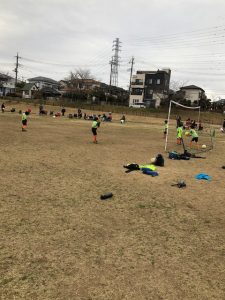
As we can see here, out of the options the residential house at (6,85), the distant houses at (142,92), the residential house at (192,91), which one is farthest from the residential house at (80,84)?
the residential house at (192,91)

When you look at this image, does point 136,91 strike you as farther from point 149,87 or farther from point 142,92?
point 149,87

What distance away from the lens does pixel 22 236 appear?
20.3ft

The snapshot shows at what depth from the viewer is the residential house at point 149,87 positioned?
76.3 m

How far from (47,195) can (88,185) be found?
1.65m

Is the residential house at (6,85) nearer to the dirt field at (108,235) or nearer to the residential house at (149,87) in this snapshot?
the residential house at (149,87)

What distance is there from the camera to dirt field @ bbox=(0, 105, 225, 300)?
4.81m

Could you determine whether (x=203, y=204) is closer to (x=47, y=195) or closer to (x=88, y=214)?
(x=88, y=214)

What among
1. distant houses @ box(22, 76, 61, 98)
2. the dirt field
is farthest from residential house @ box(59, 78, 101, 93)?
the dirt field

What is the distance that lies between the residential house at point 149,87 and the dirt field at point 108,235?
6628 cm

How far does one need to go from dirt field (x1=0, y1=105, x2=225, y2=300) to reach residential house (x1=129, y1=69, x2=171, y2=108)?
217 ft

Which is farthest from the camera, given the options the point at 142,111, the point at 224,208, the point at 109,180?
the point at 142,111

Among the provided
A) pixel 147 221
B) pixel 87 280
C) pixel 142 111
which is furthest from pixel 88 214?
pixel 142 111

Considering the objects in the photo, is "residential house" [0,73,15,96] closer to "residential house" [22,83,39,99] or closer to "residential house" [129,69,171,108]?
"residential house" [22,83,39,99]

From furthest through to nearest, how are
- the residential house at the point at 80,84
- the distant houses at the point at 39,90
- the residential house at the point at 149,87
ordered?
the residential house at the point at 80,84 → the distant houses at the point at 39,90 → the residential house at the point at 149,87
